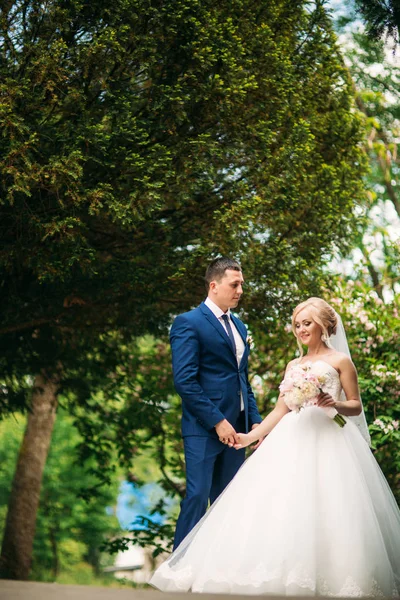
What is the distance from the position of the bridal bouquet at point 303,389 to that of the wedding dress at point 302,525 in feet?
0.26

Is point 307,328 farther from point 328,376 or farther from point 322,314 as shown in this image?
point 328,376

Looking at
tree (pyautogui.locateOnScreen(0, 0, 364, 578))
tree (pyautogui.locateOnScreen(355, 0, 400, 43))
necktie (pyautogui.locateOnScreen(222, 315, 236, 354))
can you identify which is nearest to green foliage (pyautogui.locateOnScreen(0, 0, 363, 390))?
tree (pyautogui.locateOnScreen(0, 0, 364, 578))

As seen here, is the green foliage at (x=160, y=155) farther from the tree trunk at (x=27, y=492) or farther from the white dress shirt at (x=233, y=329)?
the tree trunk at (x=27, y=492)

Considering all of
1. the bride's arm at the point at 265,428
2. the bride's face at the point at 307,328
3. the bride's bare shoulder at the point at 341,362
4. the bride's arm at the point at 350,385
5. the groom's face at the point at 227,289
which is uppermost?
the groom's face at the point at 227,289

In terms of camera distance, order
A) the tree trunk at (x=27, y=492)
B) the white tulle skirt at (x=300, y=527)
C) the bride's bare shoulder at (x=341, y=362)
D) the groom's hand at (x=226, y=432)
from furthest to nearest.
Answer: the tree trunk at (x=27, y=492), the groom's hand at (x=226, y=432), the bride's bare shoulder at (x=341, y=362), the white tulle skirt at (x=300, y=527)

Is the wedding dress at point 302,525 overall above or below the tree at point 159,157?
below

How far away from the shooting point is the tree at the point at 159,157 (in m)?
6.30

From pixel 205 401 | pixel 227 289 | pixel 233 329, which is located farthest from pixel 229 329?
pixel 205 401

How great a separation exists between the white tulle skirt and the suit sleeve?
17.4 inches

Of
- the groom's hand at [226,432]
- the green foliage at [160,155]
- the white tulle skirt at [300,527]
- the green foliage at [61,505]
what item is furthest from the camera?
the green foliage at [61,505]

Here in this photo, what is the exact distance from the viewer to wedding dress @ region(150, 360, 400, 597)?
4305 millimetres

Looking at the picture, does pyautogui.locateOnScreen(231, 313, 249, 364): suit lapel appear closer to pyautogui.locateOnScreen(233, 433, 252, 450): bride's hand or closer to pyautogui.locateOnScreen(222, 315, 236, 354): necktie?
pyautogui.locateOnScreen(222, 315, 236, 354): necktie

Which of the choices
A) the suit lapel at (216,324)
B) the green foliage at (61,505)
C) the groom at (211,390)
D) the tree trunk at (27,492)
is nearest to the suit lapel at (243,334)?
the groom at (211,390)

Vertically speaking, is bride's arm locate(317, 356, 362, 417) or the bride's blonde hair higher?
the bride's blonde hair
